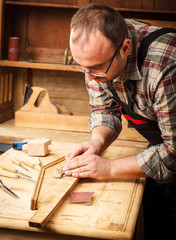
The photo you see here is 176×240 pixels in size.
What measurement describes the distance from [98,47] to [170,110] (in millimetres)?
387

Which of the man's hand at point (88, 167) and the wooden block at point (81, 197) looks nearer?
the wooden block at point (81, 197)

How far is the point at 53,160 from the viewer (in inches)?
63.8

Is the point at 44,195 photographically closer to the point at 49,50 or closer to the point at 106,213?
the point at 106,213

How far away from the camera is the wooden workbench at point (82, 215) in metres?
1.06

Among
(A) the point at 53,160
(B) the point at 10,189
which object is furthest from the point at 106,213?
(A) the point at 53,160

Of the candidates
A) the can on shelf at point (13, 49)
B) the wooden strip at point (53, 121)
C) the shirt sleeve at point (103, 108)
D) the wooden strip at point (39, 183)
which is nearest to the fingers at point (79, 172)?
the wooden strip at point (39, 183)

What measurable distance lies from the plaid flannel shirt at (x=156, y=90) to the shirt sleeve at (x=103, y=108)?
0.63 ft

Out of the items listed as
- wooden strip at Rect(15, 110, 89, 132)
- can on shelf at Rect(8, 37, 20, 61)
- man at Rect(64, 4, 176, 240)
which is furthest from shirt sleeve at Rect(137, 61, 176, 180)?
can on shelf at Rect(8, 37, 20, 61)

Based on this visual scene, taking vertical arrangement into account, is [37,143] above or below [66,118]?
above

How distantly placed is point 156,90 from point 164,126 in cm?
16

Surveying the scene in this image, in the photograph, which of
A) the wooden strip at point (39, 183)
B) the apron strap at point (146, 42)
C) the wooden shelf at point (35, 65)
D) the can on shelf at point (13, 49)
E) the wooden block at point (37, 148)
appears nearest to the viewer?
the wooden strip at point (39, 183)

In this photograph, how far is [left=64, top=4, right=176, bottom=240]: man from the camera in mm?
1272

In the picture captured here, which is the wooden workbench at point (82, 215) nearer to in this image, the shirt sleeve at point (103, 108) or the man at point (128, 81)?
the man at point (128, 81)

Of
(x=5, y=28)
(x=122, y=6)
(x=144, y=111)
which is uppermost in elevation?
(x=122, y=6)
